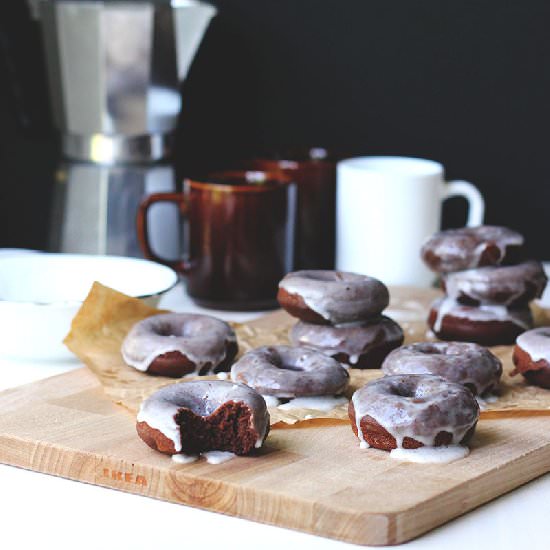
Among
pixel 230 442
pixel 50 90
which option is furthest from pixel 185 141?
pixel 230 442

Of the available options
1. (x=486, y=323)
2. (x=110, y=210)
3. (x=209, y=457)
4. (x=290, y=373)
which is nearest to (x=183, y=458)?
(x=209, y=457)

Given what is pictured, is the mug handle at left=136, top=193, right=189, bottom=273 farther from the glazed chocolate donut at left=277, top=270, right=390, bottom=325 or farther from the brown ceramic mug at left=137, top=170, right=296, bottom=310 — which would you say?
the glazed chocolate donut at left=277, top=270, right=390, bottom=325

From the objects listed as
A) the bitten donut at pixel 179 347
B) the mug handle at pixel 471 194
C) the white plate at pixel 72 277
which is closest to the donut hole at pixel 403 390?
the bitten donut at pixel 179 347

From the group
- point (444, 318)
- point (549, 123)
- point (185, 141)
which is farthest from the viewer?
point (185, 141)

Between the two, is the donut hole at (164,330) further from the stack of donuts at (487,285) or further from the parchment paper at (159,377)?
the stack of donuts at (487,285)

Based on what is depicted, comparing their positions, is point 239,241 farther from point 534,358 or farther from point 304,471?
point 304,471

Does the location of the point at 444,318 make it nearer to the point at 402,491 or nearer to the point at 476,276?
the point at 476,276

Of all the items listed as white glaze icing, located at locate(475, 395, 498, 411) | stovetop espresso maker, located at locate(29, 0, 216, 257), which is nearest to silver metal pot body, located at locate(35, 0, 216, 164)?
stovetop espresso maker, located at locate(29, 0, 216, 257)
